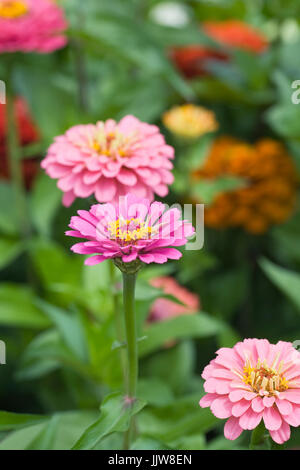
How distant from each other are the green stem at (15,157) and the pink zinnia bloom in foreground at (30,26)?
4cm

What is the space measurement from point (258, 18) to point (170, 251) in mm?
906

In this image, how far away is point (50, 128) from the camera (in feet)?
2.38

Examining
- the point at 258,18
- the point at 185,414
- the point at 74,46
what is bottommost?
the point at 185,414

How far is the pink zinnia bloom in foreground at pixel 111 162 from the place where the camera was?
383 millimetres

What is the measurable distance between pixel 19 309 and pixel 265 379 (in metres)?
0.38

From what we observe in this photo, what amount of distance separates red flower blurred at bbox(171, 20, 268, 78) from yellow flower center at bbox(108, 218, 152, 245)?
572mm

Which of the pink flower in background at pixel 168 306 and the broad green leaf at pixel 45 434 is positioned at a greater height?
the pink flower in background at pixel 168 306

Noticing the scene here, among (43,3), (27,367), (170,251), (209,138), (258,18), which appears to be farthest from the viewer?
(258,18)

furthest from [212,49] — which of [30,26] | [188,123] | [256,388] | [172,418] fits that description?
[256,388]

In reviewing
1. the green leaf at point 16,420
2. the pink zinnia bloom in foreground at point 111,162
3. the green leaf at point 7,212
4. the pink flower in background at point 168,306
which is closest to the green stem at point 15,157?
the green leaf at point 7,212

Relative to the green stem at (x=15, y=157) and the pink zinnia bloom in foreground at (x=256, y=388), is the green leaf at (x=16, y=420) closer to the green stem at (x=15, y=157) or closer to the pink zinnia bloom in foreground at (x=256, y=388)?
the pink zinnia bloom in foreground at (x=256, y=388)

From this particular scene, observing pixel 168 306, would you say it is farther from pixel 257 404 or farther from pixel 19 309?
pixel 257 404

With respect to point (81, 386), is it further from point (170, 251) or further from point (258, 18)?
point (258, 18)

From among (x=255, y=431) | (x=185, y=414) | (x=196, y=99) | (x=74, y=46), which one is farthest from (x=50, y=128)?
(x=255, y=431)
